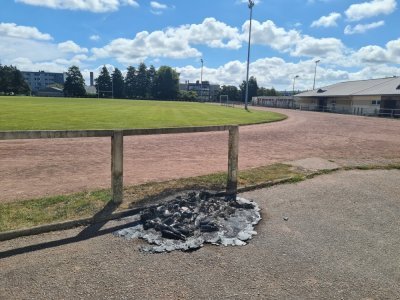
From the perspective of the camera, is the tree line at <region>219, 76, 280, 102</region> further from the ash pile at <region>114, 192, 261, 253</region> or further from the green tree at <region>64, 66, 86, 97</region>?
the ash pile at <region>114, 192, 261, 253</region>

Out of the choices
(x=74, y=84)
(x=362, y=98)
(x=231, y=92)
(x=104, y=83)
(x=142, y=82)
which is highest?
(x=142, y=82)

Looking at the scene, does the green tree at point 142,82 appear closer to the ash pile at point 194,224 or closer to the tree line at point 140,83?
the tree line at point 140,83

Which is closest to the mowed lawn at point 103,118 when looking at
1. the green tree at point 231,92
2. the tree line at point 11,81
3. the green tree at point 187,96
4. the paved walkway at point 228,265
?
the paved walkway at point 228,265

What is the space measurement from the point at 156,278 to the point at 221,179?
4019 millimetres

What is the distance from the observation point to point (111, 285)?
3.27 meters

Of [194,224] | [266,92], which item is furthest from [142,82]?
[194,224]

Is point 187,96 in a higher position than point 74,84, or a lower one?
lower

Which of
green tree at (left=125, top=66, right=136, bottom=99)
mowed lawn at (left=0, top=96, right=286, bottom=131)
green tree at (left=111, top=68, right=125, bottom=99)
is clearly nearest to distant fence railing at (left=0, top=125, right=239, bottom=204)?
mowed lawn at (left=0, top=96, right=286, bottom=131)

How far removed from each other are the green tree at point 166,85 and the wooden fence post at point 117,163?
381 ft

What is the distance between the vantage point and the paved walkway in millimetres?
3234

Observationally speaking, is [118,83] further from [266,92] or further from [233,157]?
[233,157]

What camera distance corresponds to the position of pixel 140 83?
401 feet

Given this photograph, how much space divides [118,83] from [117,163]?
383 ft

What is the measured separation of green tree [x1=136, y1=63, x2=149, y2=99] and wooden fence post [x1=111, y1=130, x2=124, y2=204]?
118 metres
